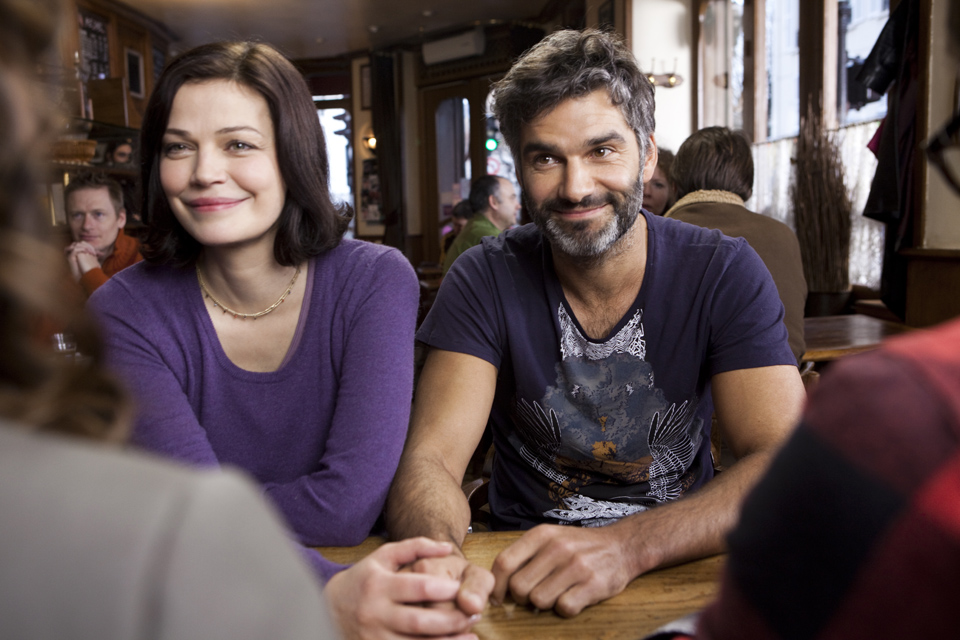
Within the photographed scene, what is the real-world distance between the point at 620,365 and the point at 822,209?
348 cm

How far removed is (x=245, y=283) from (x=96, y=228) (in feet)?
7.59

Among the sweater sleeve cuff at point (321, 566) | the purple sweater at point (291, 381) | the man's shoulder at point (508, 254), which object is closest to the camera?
the sweater sleeve cuff at point (321, 566)

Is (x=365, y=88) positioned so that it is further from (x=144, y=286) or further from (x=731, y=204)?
(x=144, y=286)

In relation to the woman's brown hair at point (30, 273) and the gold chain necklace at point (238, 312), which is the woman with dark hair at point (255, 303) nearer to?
the gold chain necklace at point (238, 312)

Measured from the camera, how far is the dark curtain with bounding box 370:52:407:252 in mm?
11062

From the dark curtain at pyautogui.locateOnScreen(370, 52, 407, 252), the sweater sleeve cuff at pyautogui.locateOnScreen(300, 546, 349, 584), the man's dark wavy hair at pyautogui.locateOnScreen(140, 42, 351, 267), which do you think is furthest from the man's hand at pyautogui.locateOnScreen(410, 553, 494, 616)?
the dark curtain at pyautogui.locateOnScreen(370, 52, 407, 252)

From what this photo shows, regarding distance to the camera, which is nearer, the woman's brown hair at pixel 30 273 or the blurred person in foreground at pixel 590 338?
the woman's brown hair at pixel 30 273

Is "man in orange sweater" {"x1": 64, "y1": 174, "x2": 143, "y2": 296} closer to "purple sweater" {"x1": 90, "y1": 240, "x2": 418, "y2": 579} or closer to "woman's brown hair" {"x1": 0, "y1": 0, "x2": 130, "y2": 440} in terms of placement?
"purple sweater" {"x1": 90, "y1": 240, "x2": 418, "y2": 579}

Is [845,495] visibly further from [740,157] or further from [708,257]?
[740,157]

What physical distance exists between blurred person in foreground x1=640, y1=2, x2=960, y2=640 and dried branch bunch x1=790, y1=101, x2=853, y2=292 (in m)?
4.49

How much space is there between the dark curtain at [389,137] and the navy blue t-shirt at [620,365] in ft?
31.3

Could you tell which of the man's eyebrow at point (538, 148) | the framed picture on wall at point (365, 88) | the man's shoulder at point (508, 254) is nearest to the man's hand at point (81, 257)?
the man's shoulder at point (508, 254)

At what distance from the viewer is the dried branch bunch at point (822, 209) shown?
447 centimetres

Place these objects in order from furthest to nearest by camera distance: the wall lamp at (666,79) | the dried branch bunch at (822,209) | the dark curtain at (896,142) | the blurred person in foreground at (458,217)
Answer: the blurred person in foreground at (458,217)
the wall lamp at (666,79)
the dried branch bunch at (822,209)
the dark curtain at (896,142)
